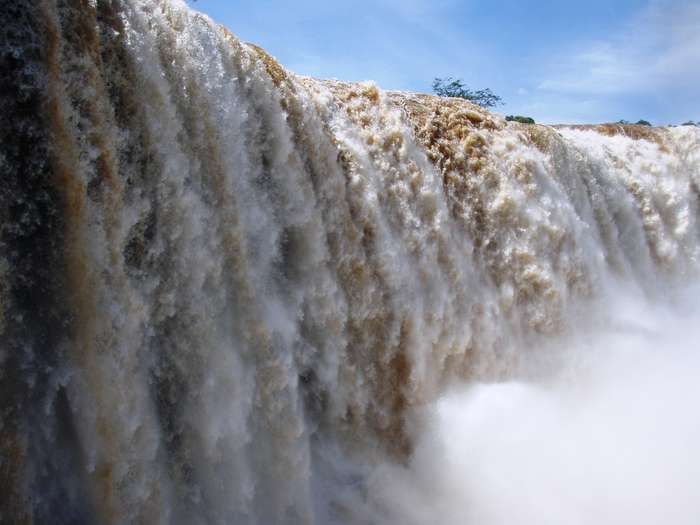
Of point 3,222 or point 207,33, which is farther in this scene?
point 207,33

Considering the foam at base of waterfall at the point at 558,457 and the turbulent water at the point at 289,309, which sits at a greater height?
the turbulent water at the point at 289,309

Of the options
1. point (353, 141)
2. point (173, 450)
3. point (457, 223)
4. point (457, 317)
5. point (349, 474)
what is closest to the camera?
point (173, 450)

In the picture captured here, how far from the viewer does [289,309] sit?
14.1 ft

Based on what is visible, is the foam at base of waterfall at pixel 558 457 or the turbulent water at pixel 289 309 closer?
the turbulent water at pixel 289 309

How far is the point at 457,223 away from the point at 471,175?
2.34ft

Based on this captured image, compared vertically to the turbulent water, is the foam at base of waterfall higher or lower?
lower

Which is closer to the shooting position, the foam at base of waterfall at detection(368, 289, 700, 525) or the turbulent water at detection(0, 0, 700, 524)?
the turbulent water at detection(0, 0, 700, 524)

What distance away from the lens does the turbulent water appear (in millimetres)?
2990

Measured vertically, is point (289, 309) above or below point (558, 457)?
above

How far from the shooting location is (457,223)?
19.8ft

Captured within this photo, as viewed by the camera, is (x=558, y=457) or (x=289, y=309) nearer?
(x=289, y=309)

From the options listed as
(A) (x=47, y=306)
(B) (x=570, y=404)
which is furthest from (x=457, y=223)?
(A) (x=47, y=306)

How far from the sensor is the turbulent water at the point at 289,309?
299cm

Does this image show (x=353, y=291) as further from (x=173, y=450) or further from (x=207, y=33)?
(x=207, y=33)
